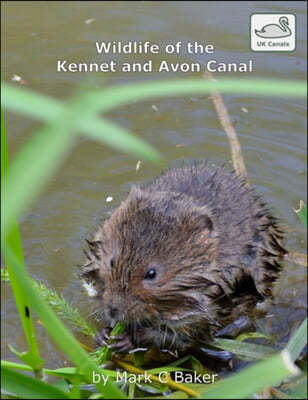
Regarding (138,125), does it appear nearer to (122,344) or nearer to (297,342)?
(122,344)

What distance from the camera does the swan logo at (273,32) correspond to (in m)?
5.45

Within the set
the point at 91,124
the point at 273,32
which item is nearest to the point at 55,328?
the point at 91,124

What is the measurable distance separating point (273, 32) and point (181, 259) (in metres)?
2.75

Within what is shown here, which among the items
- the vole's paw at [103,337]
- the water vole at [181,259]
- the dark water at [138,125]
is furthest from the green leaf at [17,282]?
the dark water at [138,125]

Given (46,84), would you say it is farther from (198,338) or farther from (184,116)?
(198,338)

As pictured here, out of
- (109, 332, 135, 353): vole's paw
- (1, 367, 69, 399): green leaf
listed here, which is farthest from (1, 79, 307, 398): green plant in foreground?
(109, 332, 135, 353): vole's paw

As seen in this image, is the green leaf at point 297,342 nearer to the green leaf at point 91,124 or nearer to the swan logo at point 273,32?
the green leaf at point 91,124

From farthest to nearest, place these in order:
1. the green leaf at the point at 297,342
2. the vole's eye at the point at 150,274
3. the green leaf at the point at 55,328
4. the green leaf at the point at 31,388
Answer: the vole's eye at the point at 150,274
the green leaf at the point at 297,342
the green leaf at the point at 31,388
the green leaf at the point at 55,328

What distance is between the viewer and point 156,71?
5.93m

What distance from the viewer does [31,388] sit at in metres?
1.85

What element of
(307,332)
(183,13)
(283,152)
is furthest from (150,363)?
(183,13)

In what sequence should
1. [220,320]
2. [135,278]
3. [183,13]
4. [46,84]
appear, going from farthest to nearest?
[183,13] → [46,84] → [220,320] → [135,278]

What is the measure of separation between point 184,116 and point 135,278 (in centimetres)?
280

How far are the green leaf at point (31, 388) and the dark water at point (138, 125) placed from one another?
6.58ft
